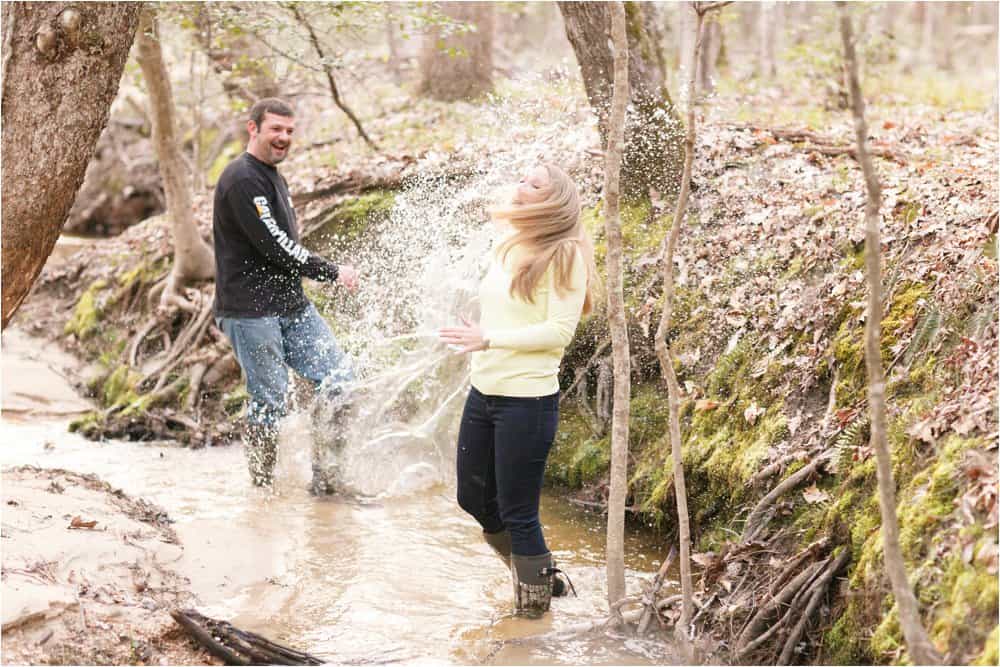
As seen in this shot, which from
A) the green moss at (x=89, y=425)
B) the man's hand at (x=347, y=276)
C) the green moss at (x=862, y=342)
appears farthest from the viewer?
the green moss at (x=89, y=425)

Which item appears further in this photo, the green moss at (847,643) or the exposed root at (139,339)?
the exposed root at (139,339)

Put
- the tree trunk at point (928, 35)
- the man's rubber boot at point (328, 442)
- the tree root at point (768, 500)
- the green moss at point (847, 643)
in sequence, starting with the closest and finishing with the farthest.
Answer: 1. the green moss at point (847, 643)
2. the tree root at point (768, 500)
3. the man's rubber boot at point (328, 442)
4. the tree trunk at point (928, 35)

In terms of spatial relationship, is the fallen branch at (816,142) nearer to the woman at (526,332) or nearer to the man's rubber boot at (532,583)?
the woman at (526,332)

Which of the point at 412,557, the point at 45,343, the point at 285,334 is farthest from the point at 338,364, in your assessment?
the point at 45,343

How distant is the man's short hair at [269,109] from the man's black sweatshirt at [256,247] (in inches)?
10.7

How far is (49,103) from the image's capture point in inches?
182

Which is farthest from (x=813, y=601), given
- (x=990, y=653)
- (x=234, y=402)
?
(x=234, y=402)

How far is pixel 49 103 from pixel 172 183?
16.3 ft

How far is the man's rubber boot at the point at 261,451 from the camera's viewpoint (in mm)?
6539

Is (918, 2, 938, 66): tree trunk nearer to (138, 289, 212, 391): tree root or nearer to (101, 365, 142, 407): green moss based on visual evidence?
(138, 289, 212, 391): tree root

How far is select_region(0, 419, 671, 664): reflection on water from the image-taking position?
4371 millimetres

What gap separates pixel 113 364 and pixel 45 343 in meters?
1.80

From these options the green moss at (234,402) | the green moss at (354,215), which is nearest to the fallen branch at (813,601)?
the green moss at (234,402)

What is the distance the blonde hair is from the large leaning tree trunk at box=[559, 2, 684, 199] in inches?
127
